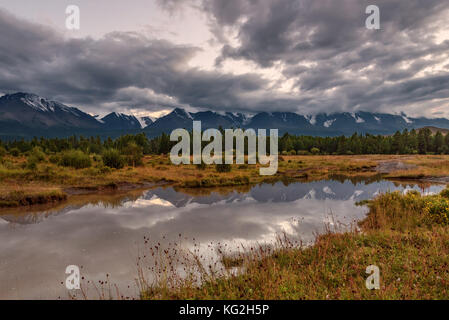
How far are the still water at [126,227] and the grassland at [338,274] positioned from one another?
2778mm

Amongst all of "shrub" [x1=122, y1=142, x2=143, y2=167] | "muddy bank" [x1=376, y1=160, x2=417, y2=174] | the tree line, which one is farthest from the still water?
the tree line

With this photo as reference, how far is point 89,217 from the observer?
68.8 ft

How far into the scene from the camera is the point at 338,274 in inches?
332

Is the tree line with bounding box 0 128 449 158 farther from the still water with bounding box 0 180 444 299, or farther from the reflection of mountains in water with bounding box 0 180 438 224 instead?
the still water with bounding box 0 180 444 299

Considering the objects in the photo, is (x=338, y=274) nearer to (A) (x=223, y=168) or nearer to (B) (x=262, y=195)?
(B) (x=262, y=195)

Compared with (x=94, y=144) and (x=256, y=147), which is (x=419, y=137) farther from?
(x=94, y=144)

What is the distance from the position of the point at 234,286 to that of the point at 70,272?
26.7 ft

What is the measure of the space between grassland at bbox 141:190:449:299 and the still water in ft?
9.11

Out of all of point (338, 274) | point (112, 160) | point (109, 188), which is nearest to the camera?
point (338, 274)

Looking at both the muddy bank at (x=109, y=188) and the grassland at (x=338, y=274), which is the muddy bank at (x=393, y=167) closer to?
the muddy bank at (x=109, y=188)

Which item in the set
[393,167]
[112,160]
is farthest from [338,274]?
[393,167]

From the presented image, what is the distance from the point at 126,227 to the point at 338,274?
15.0m

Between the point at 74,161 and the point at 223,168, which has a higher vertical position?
the point at 74,161
